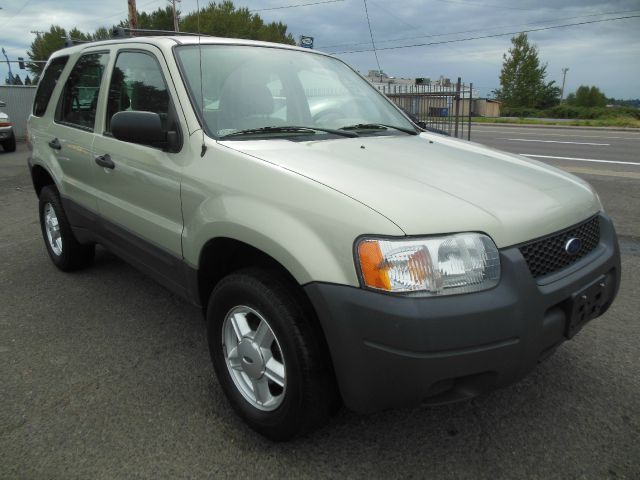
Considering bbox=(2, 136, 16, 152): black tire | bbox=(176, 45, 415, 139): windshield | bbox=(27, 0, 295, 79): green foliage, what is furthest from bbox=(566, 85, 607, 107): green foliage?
bbox=(176, 45, 415, 139): windshield

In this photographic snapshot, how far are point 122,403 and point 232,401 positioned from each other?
613 millimetres

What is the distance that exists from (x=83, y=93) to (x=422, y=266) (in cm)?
302

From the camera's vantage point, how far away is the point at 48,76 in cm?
436

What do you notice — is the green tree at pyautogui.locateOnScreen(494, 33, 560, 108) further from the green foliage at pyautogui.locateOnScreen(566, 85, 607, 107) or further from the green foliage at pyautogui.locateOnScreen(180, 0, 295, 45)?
the green foliage at pyautogui.locateOnScreen(180, 0, 295, 45)

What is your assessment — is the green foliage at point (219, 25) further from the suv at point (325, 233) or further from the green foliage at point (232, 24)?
the suv at point (325, 233)

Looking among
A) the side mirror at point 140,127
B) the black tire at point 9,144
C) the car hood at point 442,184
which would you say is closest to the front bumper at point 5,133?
the black tire at point 9,144

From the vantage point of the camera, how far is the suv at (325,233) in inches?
70.0

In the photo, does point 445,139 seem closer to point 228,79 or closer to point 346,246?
point 228,79

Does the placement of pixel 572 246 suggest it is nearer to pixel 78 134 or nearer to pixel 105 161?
pixel 105 161

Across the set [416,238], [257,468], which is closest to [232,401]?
[257,468]

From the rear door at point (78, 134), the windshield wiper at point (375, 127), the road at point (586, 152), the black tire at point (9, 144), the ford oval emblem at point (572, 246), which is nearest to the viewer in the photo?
the ford oval emblem at point (572, 246)

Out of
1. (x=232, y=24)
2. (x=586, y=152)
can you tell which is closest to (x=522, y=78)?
(x=232, y=24)

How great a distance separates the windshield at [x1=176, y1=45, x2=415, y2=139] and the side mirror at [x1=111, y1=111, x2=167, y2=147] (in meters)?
0.23

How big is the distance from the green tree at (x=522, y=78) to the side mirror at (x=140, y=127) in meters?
66.8
